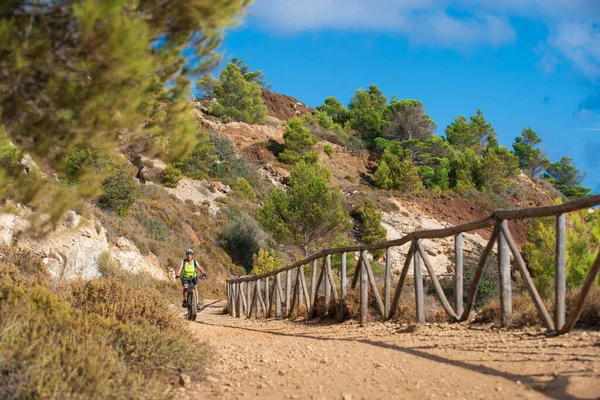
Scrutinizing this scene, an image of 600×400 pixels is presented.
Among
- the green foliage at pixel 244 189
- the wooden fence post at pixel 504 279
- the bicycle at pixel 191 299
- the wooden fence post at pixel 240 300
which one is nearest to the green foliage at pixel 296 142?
the green foliage at pixel 244 189

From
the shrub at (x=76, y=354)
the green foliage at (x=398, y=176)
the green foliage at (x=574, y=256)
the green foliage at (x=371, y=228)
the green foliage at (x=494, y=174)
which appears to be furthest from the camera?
the green foliage at (x=494, y=174)

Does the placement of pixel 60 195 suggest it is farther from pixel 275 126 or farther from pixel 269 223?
pixel 275 126

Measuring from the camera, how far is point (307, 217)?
31.9 m

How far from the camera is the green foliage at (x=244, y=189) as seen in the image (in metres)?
41.3

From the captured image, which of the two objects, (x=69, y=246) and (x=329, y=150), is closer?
(x=69, y=246)

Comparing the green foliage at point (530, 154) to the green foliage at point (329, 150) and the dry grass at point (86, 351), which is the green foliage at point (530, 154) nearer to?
the green foliage at point (329, 150)

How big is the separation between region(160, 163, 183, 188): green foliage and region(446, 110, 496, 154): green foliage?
42.1m

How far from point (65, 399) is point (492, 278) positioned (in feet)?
46.3

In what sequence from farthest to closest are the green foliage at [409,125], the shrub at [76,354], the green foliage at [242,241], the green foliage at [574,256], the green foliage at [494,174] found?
1. the green foliage at [409,125]
2. the green foliage at [494,174]
3. the green foliage at [242,241]
4. the green foliage at [574,256]
5. the shrub at [76,354]

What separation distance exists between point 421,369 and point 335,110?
2964 inches

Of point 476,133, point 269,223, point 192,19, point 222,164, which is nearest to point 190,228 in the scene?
point 269,223

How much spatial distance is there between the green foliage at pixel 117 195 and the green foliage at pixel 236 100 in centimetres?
3053

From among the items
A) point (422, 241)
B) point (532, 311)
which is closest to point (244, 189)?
point (422, 241)

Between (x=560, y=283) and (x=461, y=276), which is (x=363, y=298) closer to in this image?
(x=461, y=276)
